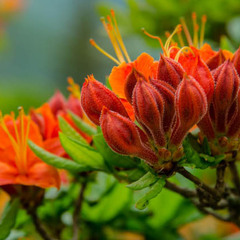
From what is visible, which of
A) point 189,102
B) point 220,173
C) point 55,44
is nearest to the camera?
point 189,102

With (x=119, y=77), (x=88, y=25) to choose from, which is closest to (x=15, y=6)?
(x=119, y=77)

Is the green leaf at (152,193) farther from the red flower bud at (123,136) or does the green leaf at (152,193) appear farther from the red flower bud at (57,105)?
the red flower bud at (57,105)

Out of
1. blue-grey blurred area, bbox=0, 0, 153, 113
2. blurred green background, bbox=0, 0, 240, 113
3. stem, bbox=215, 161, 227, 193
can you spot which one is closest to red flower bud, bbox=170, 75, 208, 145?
stem, bbox=215, 161, 227, 193

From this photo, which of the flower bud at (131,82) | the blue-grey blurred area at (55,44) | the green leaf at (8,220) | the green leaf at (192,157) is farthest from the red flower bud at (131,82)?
the blue-grey blurred area at (55,44)

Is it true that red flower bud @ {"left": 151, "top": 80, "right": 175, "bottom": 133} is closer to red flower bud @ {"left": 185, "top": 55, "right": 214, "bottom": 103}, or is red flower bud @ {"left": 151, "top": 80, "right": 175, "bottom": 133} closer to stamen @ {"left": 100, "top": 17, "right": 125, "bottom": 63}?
red flower bud @ {"left": 185, "top": 55, "right": 214, "bottom": 103}

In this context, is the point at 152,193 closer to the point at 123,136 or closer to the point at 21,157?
the point at 123,136

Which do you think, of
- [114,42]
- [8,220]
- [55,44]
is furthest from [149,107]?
[55,44]
